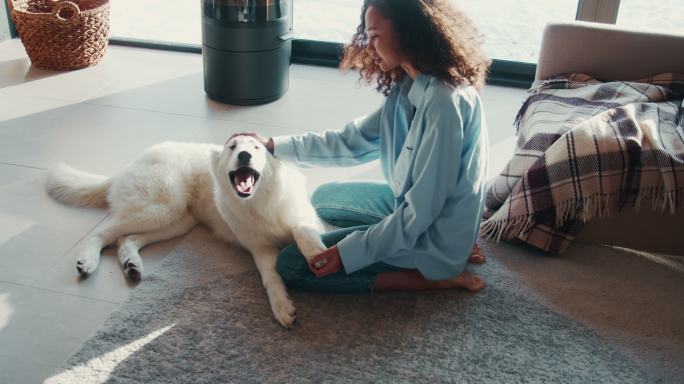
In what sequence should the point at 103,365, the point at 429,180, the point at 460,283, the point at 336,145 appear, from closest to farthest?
1. the point at 103,365
2. the point at 429,180
3. the point at 460,283
4. the point at 336,145

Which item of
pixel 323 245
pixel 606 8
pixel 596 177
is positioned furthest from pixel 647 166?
pixel 606 8

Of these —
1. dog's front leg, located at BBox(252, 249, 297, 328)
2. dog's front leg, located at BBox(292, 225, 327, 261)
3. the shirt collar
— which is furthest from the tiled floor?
the shirt collar

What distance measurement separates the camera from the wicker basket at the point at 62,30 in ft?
11.7

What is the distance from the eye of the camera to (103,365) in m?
1.76

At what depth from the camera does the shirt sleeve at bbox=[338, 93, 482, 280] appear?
185 centimetres

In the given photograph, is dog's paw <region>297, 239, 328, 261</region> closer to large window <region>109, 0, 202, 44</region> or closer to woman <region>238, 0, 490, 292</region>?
woman <region>238, 0, 490, 292</region>

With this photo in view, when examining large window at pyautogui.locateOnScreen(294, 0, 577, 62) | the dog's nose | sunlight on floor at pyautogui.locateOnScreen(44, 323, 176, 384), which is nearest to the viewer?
sunlight on floor at pyautogui.locateOnScreen(44, 323, 176, 384)

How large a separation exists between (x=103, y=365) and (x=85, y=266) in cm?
45

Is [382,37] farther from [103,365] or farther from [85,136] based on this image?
[85,136]

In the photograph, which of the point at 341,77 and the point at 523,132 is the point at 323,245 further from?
the point at 341,77

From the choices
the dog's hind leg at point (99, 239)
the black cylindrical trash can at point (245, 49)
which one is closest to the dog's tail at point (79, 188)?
the dog's hind leg at point (99, 239)

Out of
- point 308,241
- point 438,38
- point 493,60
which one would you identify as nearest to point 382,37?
point 438,38

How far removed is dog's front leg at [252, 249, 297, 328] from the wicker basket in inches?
82.0

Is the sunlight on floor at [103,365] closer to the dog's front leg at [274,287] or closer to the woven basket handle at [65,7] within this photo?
the dog's front leg at [274,287]
